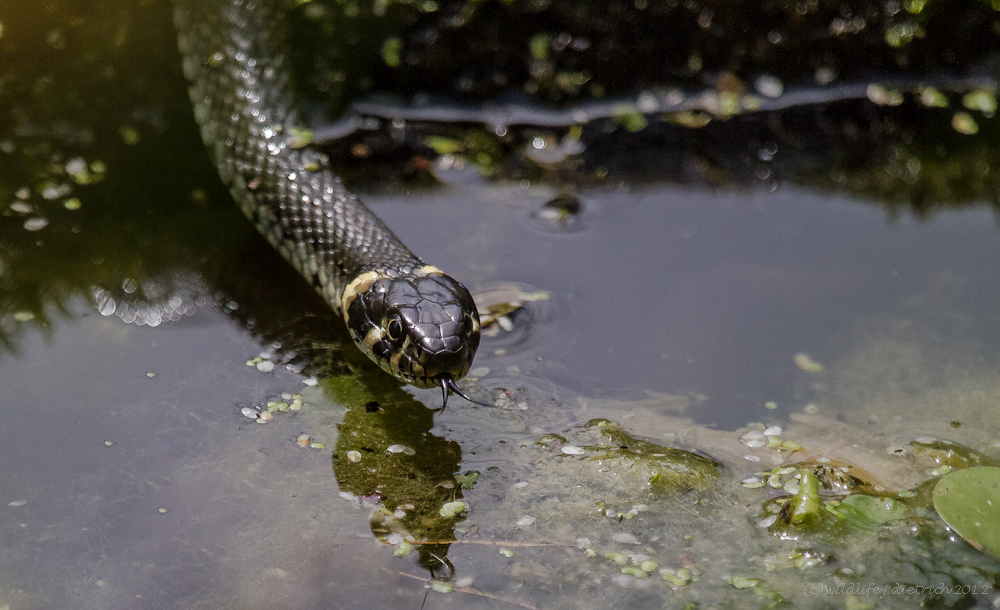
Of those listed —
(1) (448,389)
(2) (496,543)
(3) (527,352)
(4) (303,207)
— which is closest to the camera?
(2) (496,543)

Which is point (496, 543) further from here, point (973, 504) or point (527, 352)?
point (973, 504)

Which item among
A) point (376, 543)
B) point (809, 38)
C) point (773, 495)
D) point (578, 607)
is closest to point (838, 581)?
point (773, 495)

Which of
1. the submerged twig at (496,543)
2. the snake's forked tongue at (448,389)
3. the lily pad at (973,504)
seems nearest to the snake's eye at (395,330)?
the snake's forked tongue at (448,389)

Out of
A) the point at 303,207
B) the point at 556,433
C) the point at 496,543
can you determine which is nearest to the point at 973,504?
the point at 556,433

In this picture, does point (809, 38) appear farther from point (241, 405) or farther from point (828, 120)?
point (241, 405)

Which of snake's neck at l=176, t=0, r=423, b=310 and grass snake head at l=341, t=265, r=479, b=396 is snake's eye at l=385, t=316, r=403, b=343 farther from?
snake's neck at l=176, t=0, r=423, b=310
